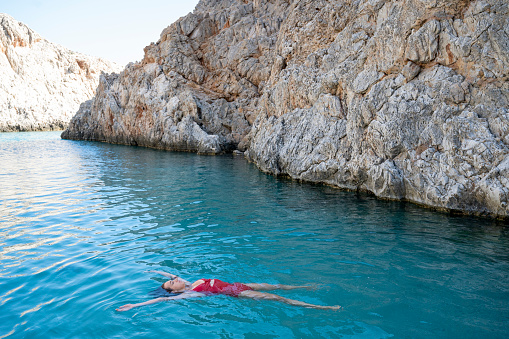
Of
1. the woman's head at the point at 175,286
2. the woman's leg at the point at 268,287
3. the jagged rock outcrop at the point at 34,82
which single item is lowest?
the woman's head at the point at 175,286

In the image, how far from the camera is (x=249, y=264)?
8.98 metres

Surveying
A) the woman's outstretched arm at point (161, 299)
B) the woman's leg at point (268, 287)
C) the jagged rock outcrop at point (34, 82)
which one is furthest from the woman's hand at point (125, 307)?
the jagged rock outcrop at point (34, 82)

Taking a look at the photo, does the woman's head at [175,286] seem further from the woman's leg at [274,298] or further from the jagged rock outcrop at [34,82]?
the jagged rock outcrop at [34,82]

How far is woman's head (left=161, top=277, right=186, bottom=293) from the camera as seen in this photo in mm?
7354

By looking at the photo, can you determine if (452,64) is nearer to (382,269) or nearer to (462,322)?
(382,269)

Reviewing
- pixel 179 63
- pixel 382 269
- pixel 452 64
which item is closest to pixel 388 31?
pixel 452 64

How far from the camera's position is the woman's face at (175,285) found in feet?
24.1

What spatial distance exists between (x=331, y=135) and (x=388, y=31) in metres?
6.03

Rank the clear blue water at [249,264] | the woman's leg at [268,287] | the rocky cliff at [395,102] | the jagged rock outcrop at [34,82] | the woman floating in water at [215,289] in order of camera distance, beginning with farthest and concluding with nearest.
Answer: the jagged rock outcrop at [34,82] < the rocky cliff at [395,102] < the woman's leg at [268,287] < the woman floating in water at [215,289] < the clear blue water at [249,264]

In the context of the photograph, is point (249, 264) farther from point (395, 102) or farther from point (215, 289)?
point (395, 102)

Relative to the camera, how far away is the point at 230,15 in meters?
50.9

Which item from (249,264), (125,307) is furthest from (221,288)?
(125,307)

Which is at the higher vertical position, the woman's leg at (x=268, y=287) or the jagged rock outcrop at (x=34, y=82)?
the jagged rock outcrop at (x=34, y=82)

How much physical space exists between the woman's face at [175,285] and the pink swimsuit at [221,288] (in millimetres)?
293
